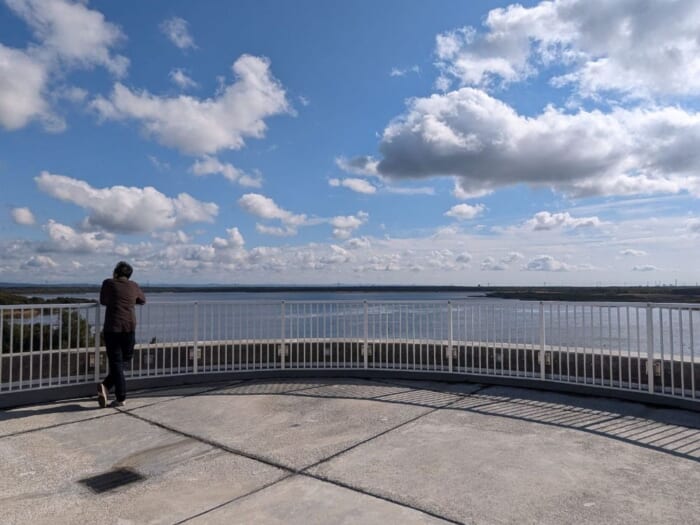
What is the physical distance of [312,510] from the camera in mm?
3236

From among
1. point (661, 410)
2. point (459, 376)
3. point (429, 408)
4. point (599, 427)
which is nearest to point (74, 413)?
point (429, 408)

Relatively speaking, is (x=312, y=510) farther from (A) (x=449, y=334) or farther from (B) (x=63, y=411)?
(A) (x=449, y=334)

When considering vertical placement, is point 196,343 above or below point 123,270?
below

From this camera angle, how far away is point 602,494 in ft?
11.4

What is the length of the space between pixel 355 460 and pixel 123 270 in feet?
13.0

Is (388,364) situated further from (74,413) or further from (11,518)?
(11,518)

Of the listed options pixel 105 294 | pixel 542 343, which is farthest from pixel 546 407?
pixel 105 294

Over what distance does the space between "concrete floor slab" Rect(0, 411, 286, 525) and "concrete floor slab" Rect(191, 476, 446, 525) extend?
7.2 inches

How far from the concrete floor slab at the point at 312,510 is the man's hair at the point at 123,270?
12.7ft

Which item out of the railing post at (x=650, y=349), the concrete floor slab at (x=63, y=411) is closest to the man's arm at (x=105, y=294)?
the concrete floor slab at (x=63, y=411)

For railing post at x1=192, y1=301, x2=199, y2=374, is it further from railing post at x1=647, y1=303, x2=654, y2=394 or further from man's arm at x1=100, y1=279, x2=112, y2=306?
railing post at x1=647, y1=303, x2=654, y2=394

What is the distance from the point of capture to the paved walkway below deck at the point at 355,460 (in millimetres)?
3252

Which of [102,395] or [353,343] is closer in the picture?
[102,395]

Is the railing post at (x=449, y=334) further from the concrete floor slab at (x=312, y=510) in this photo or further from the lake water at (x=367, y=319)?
the concrete floor slab at (x=312, y=510)
